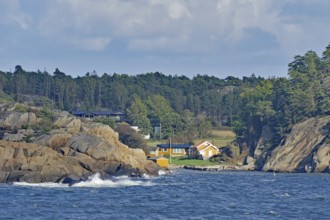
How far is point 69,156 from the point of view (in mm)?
111375

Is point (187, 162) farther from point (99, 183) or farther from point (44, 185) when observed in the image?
point (44, 185)

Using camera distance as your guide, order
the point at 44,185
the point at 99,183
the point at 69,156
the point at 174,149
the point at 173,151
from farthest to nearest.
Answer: the point at 174,149 → the point at 173,151 → the point at 69,156 → the point at 99,183 → the point at 44,185

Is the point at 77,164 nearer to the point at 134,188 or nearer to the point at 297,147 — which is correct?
the point at 134,188

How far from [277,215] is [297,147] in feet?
286

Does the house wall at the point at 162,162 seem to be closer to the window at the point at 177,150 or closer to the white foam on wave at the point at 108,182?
the window at the point at 177,150

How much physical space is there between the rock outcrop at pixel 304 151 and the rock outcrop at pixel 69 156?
29780 mm

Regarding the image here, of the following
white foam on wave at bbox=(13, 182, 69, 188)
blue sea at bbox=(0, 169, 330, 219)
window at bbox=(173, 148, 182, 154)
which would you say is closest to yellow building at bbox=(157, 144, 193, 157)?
window at bbox=(173, 148, 182, 154)

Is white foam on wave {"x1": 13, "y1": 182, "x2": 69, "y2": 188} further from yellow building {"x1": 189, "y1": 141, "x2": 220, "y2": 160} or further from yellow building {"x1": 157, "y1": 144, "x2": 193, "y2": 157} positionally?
yellow building {"x1": 157, "y1": 144, "x2": 193, "y2": 157}

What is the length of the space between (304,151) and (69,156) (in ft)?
184

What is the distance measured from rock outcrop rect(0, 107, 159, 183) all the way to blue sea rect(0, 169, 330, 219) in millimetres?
3233

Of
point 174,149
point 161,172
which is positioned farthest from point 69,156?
point 174,149

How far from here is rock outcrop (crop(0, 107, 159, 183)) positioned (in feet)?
337

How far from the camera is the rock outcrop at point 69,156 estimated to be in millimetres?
102869

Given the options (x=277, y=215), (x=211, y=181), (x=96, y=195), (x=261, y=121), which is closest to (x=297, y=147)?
(x=261, y=121)
